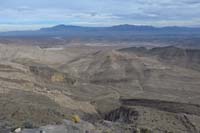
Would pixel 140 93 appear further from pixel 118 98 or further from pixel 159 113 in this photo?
pixel 159 113

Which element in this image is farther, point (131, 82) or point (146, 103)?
point (131, 82)

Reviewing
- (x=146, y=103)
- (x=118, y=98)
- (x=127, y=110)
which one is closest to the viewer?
(x=127, y=110)

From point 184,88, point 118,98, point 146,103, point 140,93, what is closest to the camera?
point 146,103

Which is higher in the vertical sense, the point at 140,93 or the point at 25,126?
the point at 25,126

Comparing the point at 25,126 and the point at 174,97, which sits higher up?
the point at 25,126

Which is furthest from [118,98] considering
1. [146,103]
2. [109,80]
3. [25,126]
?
[25,126]

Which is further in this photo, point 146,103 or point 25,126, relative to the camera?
point 146,103

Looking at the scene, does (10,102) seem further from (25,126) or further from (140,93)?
(140,93)

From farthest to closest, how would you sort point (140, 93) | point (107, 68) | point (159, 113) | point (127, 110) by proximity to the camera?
point (107, 68) < point (140, 93) < point (127, 110) < point (159, 113)

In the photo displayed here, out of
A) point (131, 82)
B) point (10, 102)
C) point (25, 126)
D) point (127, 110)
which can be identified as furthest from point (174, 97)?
point (25, 126)
